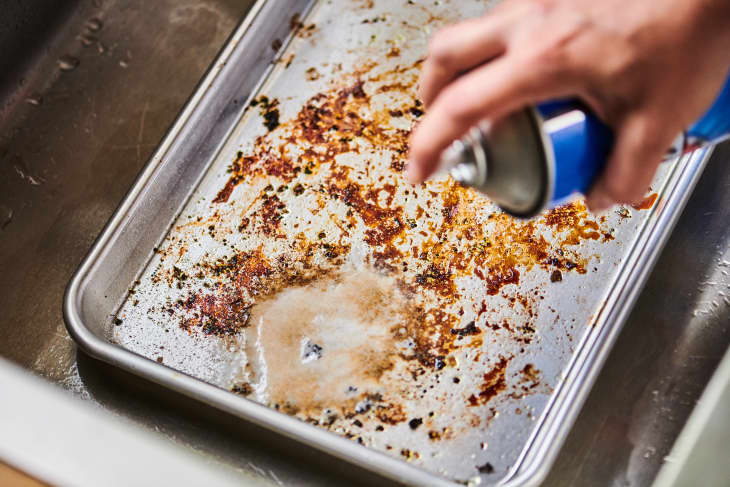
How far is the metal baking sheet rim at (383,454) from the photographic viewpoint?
84 centimetres

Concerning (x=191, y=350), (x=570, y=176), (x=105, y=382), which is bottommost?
(x=105, y=382)

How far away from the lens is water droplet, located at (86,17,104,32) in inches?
51.5

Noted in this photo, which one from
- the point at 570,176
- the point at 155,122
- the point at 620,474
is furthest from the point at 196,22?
the point at 620,474

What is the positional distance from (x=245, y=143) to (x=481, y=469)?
25.2 inches

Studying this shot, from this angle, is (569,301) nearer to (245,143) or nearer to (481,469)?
(481,469)

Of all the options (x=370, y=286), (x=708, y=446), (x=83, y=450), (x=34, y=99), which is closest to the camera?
(x=83, y=450)

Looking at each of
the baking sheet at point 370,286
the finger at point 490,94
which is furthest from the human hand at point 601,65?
the baking sheet at point 370,286

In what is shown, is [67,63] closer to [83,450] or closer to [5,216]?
[5,216]

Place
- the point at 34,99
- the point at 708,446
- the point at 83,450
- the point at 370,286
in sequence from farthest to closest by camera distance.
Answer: the point at 34,99, the point at 370,286, the point at 708,446, the point at 83,450

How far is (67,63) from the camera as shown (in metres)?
1.28

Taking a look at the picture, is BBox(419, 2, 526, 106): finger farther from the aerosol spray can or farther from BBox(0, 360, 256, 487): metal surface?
BBox(0, 360, 256, 487): metal surface

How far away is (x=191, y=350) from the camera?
1001 mm

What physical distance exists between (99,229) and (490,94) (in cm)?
81

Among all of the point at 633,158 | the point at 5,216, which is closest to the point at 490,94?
the point at 633,158
